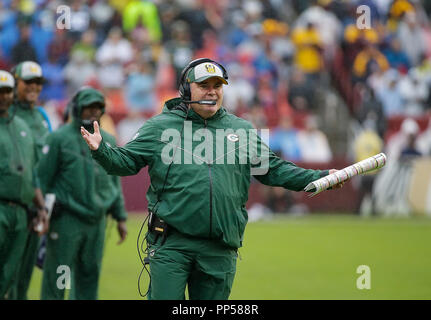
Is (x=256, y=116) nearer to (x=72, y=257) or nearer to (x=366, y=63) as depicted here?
(x=366, y=63)

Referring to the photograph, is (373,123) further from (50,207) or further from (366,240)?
(50,207)

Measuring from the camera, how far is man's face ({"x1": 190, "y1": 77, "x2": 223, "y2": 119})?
7289 mm

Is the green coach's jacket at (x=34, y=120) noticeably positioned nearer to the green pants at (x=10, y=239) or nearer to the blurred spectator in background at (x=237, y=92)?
the green pants at (x=10, y=239)

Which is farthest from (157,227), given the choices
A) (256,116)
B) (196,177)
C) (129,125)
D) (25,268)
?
(256,116)

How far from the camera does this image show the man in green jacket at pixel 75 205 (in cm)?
999

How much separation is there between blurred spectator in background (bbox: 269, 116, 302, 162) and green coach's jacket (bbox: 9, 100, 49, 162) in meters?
12.0

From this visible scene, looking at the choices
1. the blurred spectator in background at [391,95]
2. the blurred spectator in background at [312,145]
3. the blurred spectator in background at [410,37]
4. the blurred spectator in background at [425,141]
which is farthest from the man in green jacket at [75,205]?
the blurred spectator in background at [410,37]

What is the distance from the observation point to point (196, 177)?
23.2ft

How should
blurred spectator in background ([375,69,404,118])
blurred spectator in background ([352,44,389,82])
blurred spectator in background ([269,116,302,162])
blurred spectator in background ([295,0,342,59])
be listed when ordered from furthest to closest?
1. blurred spectator in background ([295,0,342,59])
2. blurred spectator in background ([352,44,389,82])
3. blurred spectator in background ([375,69,404,118])
4. blurred spectator in background ([269,116,302,162])

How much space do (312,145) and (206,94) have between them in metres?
16.2

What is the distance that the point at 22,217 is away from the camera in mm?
9805

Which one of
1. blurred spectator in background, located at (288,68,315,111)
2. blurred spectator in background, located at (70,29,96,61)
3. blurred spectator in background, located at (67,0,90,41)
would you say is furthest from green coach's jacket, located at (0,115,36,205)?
blurred spectator in background, located at (288,68,315,111)

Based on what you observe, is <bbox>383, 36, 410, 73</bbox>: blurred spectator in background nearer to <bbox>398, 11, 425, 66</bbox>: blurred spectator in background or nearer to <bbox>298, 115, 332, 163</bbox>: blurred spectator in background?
<bbox>398, 11, 425, 66</bbox>: blurred spectator in background

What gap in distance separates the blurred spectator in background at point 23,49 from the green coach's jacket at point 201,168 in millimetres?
15250
